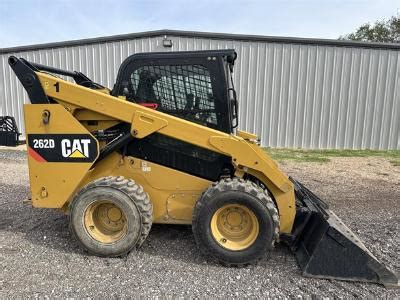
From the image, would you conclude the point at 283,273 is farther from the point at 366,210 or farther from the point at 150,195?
the point at 366,210

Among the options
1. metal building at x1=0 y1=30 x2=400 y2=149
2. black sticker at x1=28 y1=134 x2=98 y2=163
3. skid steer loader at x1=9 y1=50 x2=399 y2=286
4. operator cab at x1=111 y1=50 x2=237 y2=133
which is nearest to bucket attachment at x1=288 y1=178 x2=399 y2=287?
skid steer loader at x1=9 y1=50 x2=399 y2=286

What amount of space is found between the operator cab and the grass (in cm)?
623

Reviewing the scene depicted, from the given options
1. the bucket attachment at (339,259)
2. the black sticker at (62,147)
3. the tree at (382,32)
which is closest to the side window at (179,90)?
the black sticker at (62,147)

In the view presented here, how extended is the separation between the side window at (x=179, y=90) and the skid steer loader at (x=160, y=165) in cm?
1

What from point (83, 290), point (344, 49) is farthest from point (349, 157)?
point (83, 290)

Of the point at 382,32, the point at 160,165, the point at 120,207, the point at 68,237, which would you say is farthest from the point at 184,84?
the point at 382,32

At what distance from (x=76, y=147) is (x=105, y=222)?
34.7 inches

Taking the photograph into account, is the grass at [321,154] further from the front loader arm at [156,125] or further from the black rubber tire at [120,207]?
the black rubber tire at [120,207]

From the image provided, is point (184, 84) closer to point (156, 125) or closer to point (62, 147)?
point (156, 125)

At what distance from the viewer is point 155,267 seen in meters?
3.47

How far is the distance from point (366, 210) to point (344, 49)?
7636 millimetres

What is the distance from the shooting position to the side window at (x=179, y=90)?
3.80 meters

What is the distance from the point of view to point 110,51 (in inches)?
470

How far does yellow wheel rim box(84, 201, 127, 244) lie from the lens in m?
3.67
